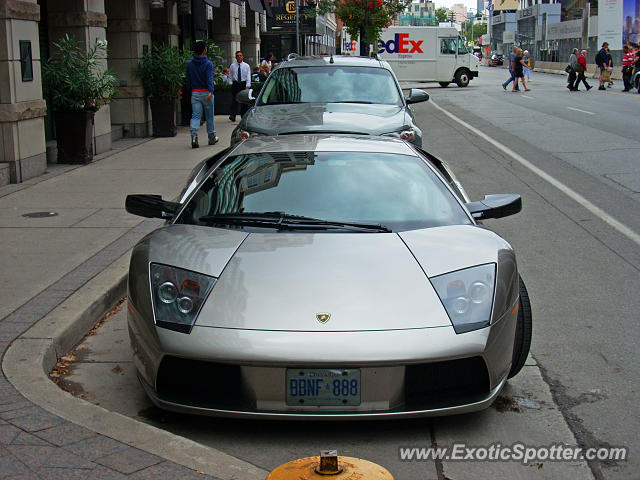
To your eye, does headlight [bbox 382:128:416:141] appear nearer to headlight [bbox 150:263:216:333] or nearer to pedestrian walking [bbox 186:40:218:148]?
headlight [bbox 150:263:216:333]

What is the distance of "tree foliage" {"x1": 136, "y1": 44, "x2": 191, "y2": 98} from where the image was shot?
60.4 feet

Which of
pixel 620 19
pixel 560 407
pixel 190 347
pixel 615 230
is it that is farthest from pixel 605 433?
pixel 620 19

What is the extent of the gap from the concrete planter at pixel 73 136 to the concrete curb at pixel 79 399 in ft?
26.3

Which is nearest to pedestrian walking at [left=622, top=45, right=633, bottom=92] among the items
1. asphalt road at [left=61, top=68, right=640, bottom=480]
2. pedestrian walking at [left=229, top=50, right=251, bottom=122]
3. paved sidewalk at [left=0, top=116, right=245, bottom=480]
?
pedestrian walking at [left=229, top=50, right=251, bottom=122]

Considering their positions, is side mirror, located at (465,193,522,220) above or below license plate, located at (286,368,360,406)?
above

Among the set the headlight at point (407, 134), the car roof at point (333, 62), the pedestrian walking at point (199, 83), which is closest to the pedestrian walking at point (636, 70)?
the pedestrian walking at point (199, 83)

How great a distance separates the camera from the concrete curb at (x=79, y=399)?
3.59 metres

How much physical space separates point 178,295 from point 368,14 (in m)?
37.8

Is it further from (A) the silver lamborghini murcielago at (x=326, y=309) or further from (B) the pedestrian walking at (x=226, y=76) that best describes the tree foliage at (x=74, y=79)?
(A) the silver lamborghini murcielago at (x=326, y=309)

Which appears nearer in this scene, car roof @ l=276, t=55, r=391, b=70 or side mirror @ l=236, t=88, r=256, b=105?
car roof @ l=276, t=55, r=391, b=70

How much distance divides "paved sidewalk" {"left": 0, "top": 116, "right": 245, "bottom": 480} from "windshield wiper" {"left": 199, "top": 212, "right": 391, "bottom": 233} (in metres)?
1.37

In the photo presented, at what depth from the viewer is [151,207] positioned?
531cm

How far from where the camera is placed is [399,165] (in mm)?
5426

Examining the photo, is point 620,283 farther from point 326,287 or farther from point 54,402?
point 54,402
